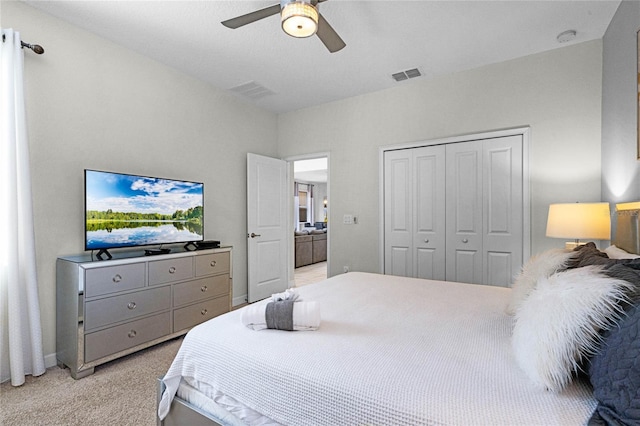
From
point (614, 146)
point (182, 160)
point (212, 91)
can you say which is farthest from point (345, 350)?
point (212, 91)

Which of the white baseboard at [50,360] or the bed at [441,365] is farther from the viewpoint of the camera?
the white baseboard at [50,360]

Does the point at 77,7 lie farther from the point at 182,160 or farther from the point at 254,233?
the point at 254,233

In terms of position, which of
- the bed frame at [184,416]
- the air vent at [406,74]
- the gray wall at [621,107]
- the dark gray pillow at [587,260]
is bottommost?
the bed frame at [184,416]

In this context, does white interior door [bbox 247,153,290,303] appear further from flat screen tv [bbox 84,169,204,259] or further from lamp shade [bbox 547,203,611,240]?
lamp shade [bbox 547,203,611,240]

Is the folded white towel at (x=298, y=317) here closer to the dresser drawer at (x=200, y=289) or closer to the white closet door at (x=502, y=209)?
the dresser drawer at (x=200, y=289)

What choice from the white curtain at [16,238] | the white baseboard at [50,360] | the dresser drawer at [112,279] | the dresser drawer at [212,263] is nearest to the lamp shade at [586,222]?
the dresser drawer at [212,263]

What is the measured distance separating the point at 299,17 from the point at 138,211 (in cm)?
210

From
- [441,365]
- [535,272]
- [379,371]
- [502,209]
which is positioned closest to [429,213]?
[502,209]

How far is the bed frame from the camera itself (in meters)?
1.28

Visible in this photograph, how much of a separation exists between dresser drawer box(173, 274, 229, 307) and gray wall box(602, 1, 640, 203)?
3.41 metres

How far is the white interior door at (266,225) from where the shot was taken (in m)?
4.29

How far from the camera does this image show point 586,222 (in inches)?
96.0

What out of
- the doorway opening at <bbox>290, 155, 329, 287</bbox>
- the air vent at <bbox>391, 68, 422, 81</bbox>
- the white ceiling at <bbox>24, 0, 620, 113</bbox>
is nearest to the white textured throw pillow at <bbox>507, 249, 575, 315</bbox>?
the white ceiling at <bbox>24, 0, 620, 113</bbox>

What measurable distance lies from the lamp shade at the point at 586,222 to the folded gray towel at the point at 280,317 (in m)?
2.31
